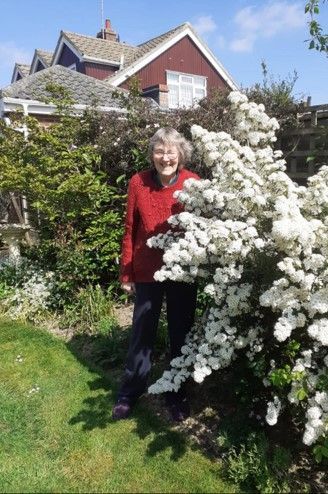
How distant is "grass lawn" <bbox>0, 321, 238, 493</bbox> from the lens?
8.96 feet

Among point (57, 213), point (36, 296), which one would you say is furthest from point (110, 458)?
point (57, 213)

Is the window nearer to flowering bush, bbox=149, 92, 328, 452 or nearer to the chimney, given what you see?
the chimney

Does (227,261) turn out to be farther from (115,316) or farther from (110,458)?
(115,316)

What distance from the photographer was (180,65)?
22.0 metres

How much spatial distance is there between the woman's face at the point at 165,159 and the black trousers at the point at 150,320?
31.2 inches

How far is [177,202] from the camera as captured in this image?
3.22m

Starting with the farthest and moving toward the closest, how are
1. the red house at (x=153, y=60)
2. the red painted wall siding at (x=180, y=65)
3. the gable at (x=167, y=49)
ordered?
the red painted wall siding at (x=180, y=65) < the red house at (x=153, y=60) < the gable at (x=167, y=49)

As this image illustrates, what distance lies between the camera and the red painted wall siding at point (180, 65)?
2105cm

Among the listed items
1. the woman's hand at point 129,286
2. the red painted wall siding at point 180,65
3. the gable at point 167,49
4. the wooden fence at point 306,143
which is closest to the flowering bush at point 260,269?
A: the woman's hand at point 129,286

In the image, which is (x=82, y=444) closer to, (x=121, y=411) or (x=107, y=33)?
(x=121, y=411)

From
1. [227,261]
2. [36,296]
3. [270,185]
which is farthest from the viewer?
[36,296]

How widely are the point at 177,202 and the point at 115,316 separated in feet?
7.22

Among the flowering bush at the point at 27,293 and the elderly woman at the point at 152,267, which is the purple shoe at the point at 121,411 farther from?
the flowering bush at the point at 27,293

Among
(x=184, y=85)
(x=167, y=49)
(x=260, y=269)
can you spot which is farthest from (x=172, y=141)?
(x=184, y=85)
